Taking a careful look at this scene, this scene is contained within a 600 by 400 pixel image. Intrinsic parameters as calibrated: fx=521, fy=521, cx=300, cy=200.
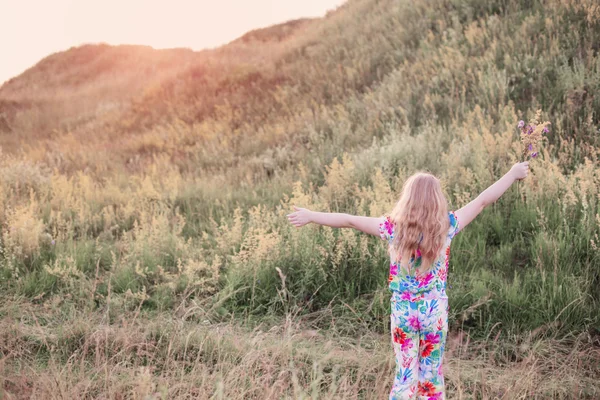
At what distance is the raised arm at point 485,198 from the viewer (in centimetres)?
325

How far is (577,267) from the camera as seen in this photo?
15.0ft

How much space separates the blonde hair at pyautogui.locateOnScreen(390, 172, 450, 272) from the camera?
3.07 metres

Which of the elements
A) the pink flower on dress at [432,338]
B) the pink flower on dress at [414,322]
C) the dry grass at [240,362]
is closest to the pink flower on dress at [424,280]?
the pink flower on dress at [414,322]

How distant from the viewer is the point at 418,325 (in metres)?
3.12

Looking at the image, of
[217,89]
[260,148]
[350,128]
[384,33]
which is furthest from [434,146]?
[217,89]

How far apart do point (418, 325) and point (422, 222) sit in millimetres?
624

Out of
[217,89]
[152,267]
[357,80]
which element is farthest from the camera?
[217,89]

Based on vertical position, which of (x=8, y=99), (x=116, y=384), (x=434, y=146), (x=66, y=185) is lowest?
(x=116, y=384)

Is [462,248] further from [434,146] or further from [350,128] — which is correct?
[350,128]

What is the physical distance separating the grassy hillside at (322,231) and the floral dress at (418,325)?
293mm

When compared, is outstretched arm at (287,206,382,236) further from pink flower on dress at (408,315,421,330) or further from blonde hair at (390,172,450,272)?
pink flower on dress at (408,315,421,330)

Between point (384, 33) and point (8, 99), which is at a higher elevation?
point (8, 99)

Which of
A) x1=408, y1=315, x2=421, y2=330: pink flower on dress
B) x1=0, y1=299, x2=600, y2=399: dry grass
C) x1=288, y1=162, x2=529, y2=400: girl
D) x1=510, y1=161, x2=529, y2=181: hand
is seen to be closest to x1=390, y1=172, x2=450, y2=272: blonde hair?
x1=288, y1=162, x2=529, y2=400: girl

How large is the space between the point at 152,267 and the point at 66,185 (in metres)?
3.25
